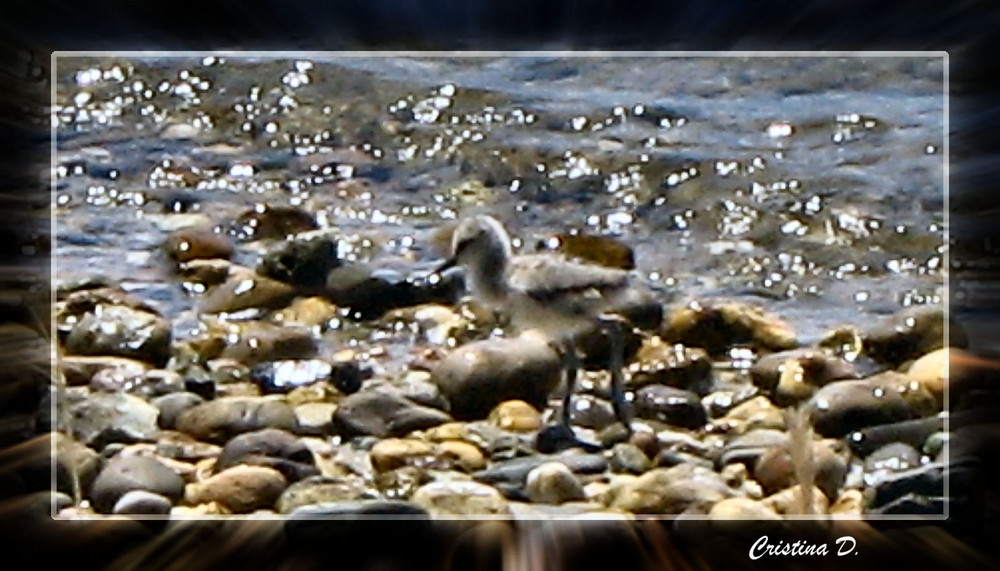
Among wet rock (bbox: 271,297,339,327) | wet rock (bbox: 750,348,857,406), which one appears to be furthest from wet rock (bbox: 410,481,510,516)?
wet rock (bbox: 750,348,857,406)

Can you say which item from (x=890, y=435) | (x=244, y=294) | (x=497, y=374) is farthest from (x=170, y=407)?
(x=890, y=435)

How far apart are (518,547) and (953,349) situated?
0.56 meters

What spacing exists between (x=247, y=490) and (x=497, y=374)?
0.32m

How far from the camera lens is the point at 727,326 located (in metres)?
1.95

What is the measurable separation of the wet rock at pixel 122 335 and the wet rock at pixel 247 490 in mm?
159

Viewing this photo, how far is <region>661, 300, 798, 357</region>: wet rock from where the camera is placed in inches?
76.7

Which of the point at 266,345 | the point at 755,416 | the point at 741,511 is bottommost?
the point at 741,511

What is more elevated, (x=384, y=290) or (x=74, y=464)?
(x=384, y=290)

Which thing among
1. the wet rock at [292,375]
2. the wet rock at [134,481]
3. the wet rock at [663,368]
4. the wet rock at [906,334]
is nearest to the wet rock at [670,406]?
the wet rock at [663,368]

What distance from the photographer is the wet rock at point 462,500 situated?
6.35 ft

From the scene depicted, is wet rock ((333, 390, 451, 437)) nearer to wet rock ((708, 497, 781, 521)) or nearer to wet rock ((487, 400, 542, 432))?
wet rock ((487, 400, 542, 432))

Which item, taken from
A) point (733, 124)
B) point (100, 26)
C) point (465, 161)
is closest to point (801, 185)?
point (733, 124)

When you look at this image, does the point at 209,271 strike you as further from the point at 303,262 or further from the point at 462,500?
the point at 462,500

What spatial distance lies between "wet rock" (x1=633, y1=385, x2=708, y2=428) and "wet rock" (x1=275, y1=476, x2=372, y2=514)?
341 millimetres
